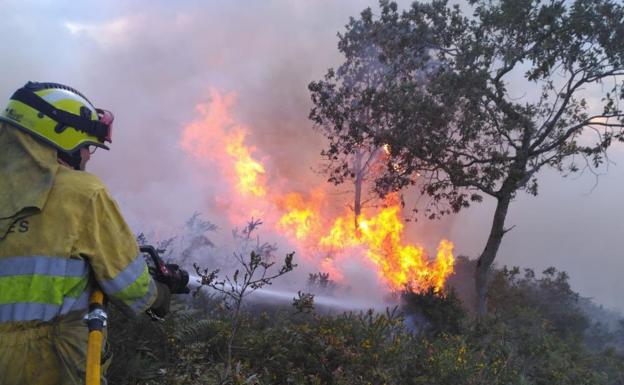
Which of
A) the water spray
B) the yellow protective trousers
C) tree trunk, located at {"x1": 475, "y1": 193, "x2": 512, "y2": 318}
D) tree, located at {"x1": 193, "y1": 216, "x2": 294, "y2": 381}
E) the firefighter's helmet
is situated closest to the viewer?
the yellow protective trousers

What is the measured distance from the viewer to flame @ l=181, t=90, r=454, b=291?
13.6 meters

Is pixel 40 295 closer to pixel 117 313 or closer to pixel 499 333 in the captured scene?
pixel 117 313

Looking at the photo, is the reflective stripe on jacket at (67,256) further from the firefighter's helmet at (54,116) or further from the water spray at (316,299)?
the water spray at (316,299)

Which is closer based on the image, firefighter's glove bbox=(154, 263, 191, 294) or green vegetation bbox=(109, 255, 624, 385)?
→ firefighter's glove bbox=(154, 263, 191, 294)

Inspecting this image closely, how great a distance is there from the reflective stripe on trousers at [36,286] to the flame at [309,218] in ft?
36.2

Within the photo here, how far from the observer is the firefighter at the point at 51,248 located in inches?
77.6

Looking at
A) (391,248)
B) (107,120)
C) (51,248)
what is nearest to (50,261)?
(51,248)

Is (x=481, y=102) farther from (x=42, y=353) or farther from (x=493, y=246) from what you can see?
(x=42, y=353)

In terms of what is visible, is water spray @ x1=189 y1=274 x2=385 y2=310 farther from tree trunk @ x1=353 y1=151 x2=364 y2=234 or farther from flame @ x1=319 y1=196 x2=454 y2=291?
tree trunk @ x1=353 y1=151 x2=364 y2=234

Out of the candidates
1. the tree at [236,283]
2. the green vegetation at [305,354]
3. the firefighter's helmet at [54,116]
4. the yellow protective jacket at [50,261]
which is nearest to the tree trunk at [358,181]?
the tree at [236,283]

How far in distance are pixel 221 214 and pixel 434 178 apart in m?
6.55

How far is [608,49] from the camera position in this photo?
1062cm

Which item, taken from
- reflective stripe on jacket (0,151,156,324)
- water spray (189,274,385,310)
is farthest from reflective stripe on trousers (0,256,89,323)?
water spray (189,274,385,310)

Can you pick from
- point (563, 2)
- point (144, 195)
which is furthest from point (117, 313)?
point (144, 195)
